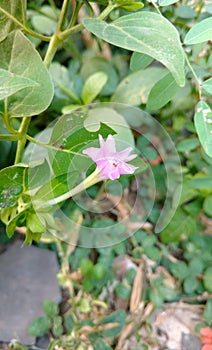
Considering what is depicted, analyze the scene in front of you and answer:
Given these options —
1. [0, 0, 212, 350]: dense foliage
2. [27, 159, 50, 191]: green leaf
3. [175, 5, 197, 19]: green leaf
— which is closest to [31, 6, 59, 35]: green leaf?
[0, 0, 212, 350]: dense foliage

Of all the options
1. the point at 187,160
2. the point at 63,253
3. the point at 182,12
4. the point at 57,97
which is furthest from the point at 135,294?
the point at 182,12

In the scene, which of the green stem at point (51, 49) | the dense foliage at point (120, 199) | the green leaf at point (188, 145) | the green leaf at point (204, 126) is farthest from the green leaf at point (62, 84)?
the green leaf at point (204, 126)

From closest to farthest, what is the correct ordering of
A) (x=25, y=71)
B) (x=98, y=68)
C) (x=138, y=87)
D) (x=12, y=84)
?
(x=12, y=84), (x=25, y=71), (x=138, y=87), (x=98, y=68)

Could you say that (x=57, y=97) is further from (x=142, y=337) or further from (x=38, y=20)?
(x=142, y=337)

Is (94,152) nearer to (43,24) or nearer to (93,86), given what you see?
(93,86)

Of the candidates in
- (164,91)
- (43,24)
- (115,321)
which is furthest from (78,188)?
(43,24)

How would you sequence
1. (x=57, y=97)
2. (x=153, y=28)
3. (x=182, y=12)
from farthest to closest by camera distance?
(x=57, y=97), (x=182, y=12), (x=153, y=28)
